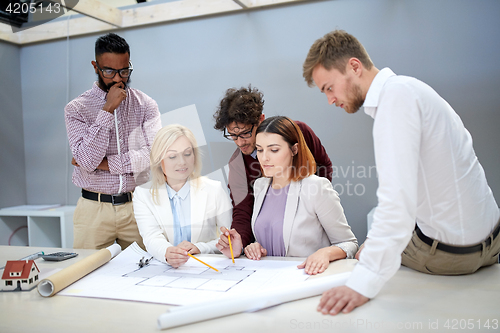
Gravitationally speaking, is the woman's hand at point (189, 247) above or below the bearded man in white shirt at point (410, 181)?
below

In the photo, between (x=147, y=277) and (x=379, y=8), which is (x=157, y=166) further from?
(x=379, y=8)

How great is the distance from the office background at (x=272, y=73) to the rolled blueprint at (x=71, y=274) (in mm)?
830

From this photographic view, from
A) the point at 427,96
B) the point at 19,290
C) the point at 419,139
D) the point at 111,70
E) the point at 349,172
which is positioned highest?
Result: the point at 111,70

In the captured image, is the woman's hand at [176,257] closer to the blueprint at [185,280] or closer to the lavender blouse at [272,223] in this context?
the blueprint at [185,280]

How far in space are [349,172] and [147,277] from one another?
2011mm

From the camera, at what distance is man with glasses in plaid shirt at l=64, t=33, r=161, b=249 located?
192 centimetres

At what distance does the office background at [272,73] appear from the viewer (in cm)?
264

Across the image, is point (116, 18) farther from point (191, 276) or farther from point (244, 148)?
point (191, 276)

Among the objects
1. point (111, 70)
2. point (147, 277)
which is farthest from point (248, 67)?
point (147, 277)

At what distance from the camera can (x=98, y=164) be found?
1.95 m

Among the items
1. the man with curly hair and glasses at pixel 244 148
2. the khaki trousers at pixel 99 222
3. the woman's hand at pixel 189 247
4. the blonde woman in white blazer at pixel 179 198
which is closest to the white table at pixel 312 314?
the woman's hand at pixel 189 247

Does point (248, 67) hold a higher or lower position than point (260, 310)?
higher

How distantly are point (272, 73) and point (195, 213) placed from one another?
1.67 m

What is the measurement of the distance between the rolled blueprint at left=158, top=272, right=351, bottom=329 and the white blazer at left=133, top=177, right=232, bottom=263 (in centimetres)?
69
